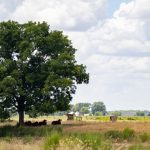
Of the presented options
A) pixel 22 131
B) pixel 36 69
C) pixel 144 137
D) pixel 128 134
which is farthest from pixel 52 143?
pixel 36 69

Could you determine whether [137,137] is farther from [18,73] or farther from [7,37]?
[7,37]

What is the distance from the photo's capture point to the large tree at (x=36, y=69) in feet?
193

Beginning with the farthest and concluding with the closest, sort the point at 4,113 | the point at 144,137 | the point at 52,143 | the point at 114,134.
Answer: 1. the point at 4,113
2. the point at 114,134
3. the point at 144,137
4. the point at 52,143

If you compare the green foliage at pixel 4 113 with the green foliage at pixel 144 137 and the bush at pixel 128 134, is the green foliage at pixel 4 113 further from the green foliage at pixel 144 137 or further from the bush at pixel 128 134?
the green foliage at pixel 144 137

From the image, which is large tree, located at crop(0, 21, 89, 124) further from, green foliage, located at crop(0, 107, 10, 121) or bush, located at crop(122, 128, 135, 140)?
bush, located at crop(122, 128, 135, 140)

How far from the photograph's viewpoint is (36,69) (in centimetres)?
6159

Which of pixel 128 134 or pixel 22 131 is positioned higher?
pixel 22 131

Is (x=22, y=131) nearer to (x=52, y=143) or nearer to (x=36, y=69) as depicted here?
(x=36, y=69)

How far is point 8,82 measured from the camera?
2265 inches

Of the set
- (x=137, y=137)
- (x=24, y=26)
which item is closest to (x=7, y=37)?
(x=24, y=26)

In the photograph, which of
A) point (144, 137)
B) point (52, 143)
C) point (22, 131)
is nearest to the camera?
point (52, 143)

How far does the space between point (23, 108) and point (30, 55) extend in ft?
21.1

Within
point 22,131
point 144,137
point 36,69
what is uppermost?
point 36,69

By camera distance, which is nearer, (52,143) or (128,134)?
(52,143)
